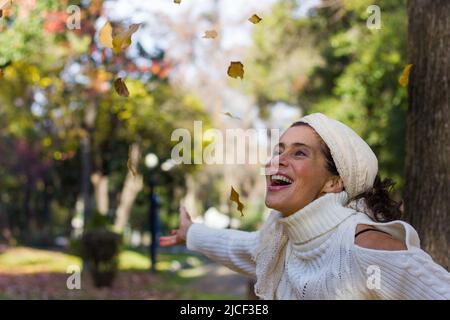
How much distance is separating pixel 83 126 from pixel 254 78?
11201mm

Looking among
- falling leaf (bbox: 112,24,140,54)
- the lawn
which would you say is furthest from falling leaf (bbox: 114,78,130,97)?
the lawn

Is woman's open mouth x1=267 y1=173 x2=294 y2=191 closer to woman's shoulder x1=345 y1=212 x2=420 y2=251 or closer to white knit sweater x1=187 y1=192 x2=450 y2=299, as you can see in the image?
white knit sweater x1=187 y1=192 x2=450 y2=299

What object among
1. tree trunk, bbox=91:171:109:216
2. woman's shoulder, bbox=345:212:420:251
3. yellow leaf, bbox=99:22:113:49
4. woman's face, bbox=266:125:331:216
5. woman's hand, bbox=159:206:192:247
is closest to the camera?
woman's shoulder, bbox=345:212:420:251

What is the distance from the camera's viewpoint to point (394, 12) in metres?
19.0

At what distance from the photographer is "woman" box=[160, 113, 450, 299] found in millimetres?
2488

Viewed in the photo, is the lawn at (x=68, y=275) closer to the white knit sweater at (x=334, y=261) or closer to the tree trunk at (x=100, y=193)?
the tree trunk at (x=100, y=193)

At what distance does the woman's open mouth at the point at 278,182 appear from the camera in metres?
Answer: 2.93

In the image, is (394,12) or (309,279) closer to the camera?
(309,279)

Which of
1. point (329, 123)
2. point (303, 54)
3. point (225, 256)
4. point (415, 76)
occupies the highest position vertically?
point (303, 54)

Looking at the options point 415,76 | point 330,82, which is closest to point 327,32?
point 330,82

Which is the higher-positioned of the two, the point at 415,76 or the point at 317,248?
the point at 415,76

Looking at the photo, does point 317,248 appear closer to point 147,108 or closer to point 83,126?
point 83,126

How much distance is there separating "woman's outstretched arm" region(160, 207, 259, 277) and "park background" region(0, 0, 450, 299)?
1.65 meters

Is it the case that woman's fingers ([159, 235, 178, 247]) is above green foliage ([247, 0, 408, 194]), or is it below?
below
